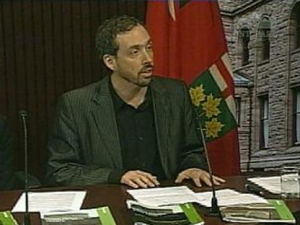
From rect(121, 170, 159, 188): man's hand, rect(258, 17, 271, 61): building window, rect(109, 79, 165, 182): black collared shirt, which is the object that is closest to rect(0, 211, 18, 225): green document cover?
rect(121, 170, 159, 188): man's hand

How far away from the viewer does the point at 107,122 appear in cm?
263

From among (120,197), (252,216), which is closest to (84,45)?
(120,197)

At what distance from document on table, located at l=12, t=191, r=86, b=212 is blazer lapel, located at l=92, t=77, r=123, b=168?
Result: 1.75 ft

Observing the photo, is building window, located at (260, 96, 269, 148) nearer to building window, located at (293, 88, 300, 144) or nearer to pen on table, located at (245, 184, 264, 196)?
building window, located at (293, 88, 300, 144)

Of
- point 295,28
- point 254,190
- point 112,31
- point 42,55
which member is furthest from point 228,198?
point 42,55

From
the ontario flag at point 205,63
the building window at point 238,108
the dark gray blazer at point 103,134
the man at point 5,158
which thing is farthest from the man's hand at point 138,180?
the building window at point 238,108

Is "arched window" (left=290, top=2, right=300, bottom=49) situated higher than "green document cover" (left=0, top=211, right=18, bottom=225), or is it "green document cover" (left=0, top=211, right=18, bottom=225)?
"arched window" (left=290, top=2, right=300, bottom=49)

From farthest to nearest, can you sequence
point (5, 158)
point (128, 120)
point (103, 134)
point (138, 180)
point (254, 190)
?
1. point (5, 158)
2. point (128, 120)
3. point (103, 134)
4. point (138, 180)
5. point (254, 190)

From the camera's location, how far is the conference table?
162 cm

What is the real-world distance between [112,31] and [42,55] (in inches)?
42.0

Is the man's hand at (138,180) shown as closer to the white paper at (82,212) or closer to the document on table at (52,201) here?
the document on table at (52,201)

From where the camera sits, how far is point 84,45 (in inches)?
145

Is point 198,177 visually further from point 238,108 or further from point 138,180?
point 238,108

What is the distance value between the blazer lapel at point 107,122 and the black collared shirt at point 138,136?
1.9 inches
